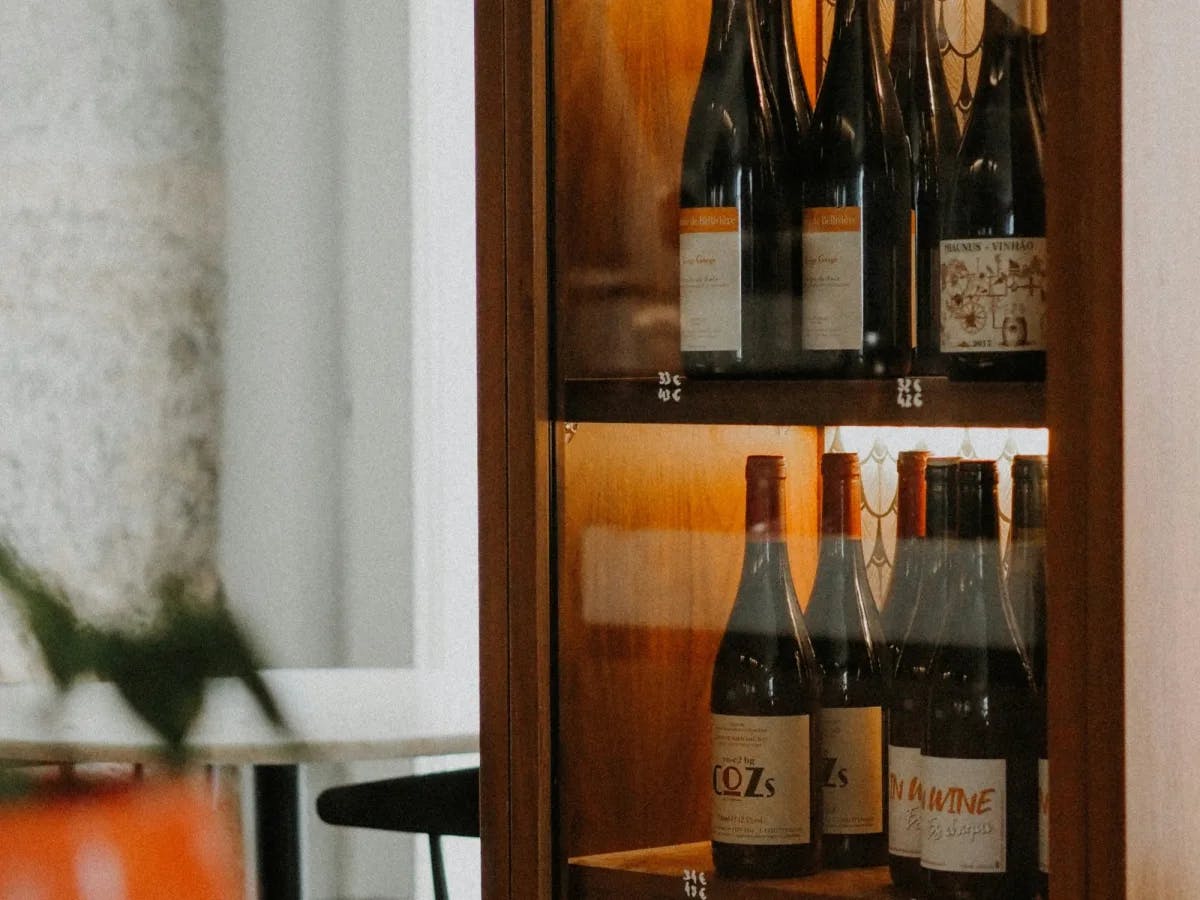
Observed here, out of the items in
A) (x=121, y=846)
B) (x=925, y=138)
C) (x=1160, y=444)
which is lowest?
(x=121, y=846)

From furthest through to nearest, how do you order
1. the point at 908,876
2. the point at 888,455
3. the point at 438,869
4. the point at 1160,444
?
the point at 438,869 < the point at 888,455 < the point at 908,876 < the point at 1160,444

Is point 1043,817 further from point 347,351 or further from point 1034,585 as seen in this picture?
point 347,351

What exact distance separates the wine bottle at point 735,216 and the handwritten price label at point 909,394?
0.11 meters

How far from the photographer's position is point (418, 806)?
5.10 ft

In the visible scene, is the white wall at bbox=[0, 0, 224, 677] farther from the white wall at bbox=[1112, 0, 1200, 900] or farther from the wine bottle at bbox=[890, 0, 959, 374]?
the white wall at bbox=[1112, 0, 1200, 900]

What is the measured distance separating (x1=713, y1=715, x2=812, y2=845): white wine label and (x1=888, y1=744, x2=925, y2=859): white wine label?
7 centimetres

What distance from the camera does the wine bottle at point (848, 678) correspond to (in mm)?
1249

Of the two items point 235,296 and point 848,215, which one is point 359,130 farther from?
point 848,215

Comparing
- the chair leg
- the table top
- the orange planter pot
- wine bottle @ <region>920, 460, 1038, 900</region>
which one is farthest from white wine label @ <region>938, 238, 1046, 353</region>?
the orange planter pot

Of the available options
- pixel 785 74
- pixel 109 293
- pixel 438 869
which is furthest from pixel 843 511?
pixel 109 293

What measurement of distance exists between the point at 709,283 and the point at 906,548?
266mm

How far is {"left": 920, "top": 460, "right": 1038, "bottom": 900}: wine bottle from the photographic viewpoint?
112cm

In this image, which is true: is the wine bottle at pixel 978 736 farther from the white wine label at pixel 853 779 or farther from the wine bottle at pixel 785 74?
the wine bottle at pixel 785 74

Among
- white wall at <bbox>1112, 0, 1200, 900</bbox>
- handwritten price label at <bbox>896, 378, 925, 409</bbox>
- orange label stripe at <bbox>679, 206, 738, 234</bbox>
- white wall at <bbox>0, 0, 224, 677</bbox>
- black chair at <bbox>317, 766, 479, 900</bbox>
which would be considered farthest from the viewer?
white wall at <bbox>0, 0, 224, 677</bbox>
